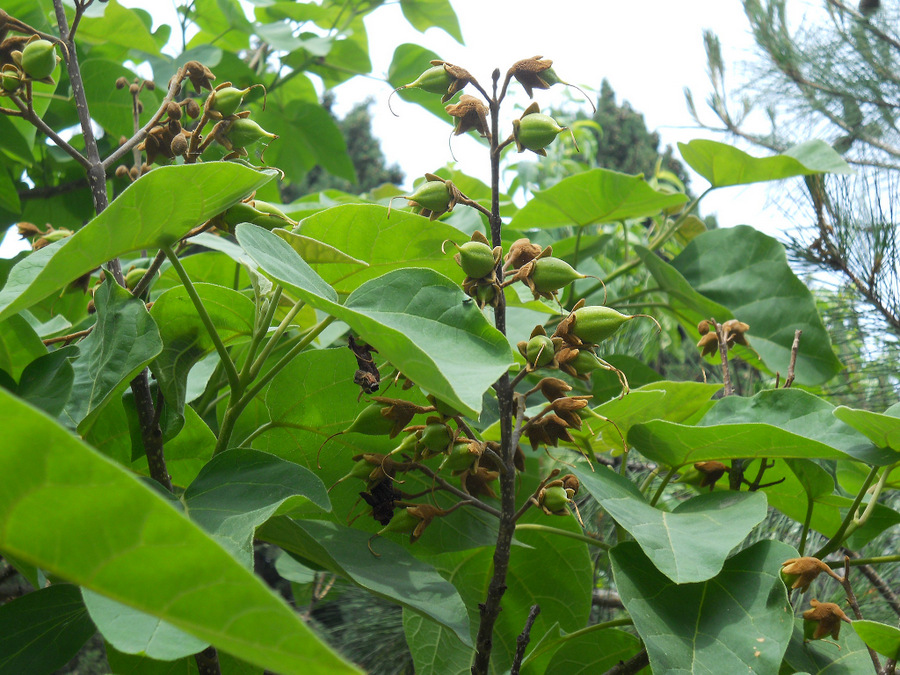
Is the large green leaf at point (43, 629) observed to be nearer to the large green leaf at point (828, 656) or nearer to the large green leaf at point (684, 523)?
the large green leaf at point (684, 523)

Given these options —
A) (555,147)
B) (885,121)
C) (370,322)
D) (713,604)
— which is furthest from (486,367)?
(885,121)

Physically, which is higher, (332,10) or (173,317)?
(332,10)

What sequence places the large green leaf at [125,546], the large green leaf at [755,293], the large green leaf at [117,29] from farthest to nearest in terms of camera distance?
the large green leaf at [117,29] → the large green leaf at [755,293] → the large green leaf at [125,546]

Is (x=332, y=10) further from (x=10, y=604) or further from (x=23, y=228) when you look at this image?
(x=10, y=604)

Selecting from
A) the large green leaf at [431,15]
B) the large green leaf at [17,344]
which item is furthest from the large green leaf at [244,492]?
the large green leaf at [431,15]

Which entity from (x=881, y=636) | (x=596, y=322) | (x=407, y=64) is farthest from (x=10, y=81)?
(x=407, y=64)

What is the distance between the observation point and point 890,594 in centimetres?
77

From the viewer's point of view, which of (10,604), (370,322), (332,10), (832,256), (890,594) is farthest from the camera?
(332,10)

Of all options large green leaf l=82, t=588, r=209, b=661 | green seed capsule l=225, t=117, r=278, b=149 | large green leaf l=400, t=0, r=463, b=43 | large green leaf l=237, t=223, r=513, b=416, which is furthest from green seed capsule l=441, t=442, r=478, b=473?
large green leaf l=400, t=0, r=463, b=43

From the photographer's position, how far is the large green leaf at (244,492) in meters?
0.44

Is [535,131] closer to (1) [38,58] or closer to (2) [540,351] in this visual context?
(2) [540,351]

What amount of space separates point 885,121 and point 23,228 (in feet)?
8.99

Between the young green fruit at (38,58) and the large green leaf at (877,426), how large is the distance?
26.9 inches

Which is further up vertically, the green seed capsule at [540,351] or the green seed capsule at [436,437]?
the green seed capsule at [540,351]
